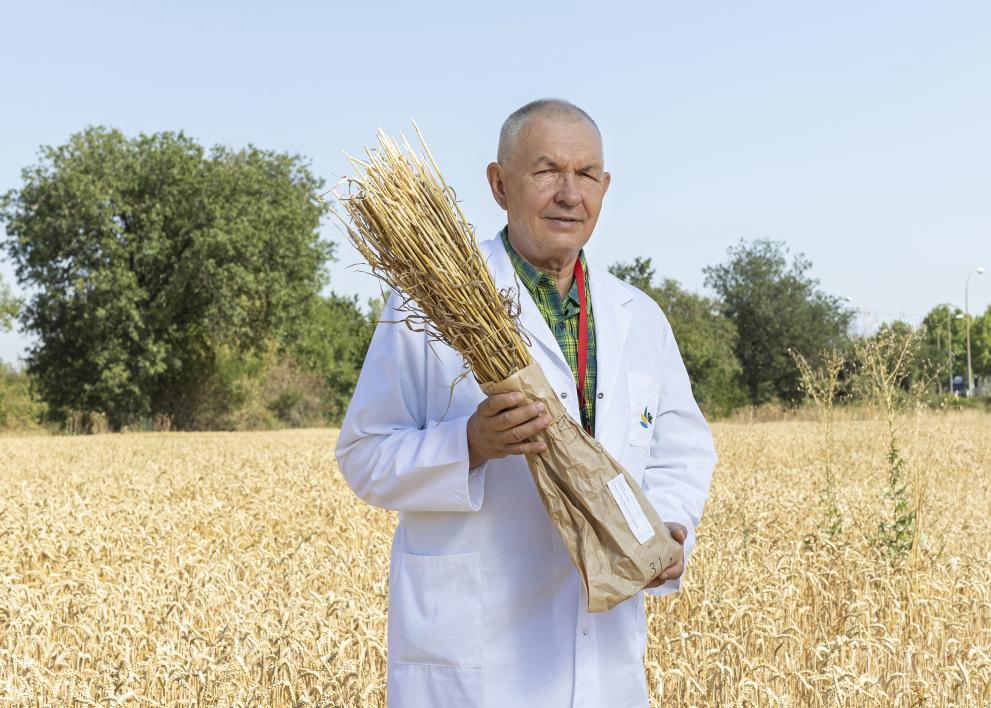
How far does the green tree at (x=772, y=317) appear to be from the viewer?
67.3 metres

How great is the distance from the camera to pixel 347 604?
576 cm

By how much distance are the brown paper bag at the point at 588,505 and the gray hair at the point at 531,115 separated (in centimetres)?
76

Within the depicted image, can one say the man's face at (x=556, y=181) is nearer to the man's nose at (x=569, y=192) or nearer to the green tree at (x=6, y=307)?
the man's nose at (x=569, y=192)

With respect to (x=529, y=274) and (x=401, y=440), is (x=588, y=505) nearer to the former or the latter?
(x=401, y=440)

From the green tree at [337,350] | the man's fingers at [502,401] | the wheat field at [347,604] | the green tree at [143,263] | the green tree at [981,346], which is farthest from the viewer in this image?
the green tree at [981,346]

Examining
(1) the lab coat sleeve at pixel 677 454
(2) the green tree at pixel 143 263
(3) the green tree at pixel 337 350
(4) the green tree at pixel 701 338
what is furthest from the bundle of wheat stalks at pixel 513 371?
(4) the green tree at pixel 701 338

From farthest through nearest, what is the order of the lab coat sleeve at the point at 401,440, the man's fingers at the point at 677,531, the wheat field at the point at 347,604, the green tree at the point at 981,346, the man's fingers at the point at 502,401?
1. the green tree at the point at 981,346
2. the wheat field at the point at 347,604
3. the man's fingers at the point at 677,531
4. the lab coat sleeve at the point at 401,440
5. the man's fingers at the point at 502,401

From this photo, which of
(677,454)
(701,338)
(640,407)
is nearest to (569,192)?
(640,407)

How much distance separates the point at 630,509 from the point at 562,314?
694 mm

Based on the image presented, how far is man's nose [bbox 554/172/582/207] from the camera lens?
2818 mm

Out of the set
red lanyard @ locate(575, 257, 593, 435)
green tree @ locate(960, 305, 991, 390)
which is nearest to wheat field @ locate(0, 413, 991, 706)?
red lanyard @ locate(575, 257, 593, 435)

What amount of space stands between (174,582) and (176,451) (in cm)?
1671

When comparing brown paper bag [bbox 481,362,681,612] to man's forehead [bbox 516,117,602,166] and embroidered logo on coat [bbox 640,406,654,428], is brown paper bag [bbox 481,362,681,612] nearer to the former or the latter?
embroidered logo on coat [bbox 640,406,654,428]

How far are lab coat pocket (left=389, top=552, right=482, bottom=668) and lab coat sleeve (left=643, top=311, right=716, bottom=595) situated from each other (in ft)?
1.81
